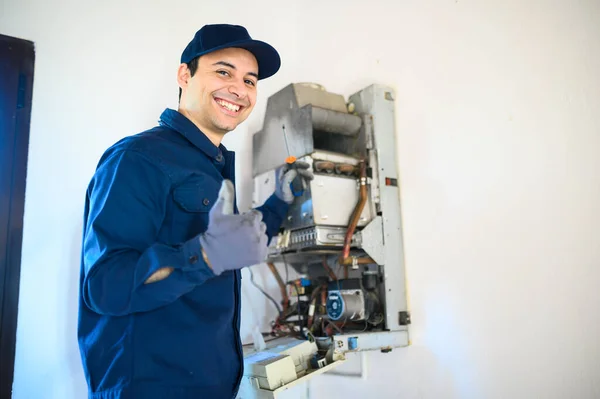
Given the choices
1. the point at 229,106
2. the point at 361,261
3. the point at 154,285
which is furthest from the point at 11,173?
the point at 361,261

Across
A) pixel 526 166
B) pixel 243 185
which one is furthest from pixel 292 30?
pixel 526 166

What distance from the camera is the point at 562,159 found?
145 centimetres

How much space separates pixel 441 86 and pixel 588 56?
51 centimetres

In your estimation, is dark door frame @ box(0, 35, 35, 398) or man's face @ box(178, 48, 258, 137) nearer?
man's face @ box(178, 48, 258, 137)

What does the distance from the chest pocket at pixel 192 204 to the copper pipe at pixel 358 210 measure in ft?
2.33

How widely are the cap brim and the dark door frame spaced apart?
0.92 meters

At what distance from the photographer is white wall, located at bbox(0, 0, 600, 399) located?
143 cm

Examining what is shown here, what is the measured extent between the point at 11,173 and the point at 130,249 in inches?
41.1

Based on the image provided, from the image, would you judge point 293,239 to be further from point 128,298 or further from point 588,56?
point 588,56

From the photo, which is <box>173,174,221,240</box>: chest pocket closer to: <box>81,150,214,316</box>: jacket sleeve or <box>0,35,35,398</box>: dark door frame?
<box>81,150,214,316</box>: jacket sleeve

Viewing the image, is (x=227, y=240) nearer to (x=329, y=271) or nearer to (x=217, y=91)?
(x=217, y=91)

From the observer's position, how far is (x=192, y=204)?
105cm

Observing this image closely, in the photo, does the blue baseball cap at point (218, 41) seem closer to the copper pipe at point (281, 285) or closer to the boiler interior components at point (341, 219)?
the boiler interior components at point (341, 219)

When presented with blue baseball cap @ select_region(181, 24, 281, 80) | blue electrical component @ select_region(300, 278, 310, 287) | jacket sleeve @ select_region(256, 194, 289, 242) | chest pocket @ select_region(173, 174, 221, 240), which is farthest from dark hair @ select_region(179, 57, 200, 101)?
blue electrical component @ select_region(300, 278, 310, 287)
